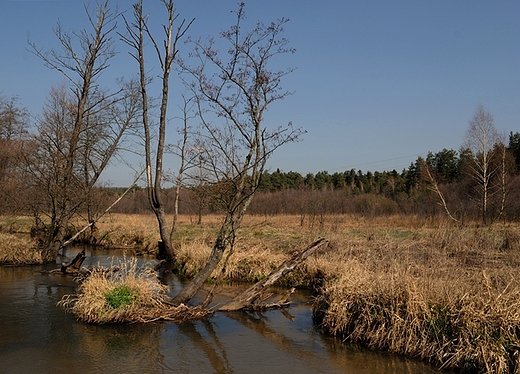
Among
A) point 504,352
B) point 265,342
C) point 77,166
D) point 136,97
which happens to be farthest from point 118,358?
point 136,97

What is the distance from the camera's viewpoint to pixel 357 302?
28.2ft

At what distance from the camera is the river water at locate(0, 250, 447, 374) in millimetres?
7121

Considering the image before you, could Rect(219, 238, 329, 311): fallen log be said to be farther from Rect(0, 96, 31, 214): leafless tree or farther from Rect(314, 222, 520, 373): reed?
Rect(0, 96, 31, 214): leafless tree

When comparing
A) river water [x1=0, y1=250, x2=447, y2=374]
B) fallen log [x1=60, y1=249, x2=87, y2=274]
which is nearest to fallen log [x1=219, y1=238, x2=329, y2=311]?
river water [x1=0, y1=250, x2=447, y2=374]

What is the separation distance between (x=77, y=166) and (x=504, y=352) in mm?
20126

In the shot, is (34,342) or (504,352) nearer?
(504,352)

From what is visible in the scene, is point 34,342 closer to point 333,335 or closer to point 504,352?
point 333,335

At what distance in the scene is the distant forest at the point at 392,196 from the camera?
2922 centimetres

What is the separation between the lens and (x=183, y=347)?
805 cm

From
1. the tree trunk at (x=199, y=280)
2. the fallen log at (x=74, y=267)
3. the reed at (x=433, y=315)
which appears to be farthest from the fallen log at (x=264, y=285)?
the fallen log at (x=74, y=267)

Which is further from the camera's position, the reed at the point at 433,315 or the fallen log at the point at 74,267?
the fallen log at the point at 74,267

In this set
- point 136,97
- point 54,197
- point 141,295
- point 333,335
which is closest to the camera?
point 333,335

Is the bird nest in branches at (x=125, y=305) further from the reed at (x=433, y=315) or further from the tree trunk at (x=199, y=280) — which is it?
the reed at (x=433, y=315)

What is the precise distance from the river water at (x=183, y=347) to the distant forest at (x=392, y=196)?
3.37 meters
